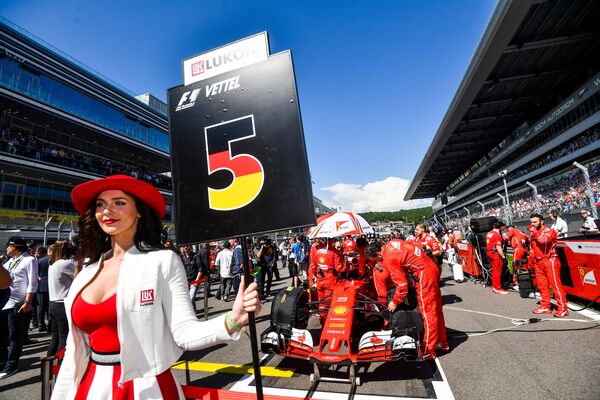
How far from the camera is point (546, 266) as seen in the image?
547 cm

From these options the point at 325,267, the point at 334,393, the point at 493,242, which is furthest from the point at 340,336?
the point at 493,242

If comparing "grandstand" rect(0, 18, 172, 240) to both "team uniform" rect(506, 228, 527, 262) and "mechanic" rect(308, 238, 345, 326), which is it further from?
"team uniform" rect(506, 228, 527, 262)

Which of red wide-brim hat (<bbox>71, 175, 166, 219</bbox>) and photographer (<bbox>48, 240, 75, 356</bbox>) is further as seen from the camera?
photographer (<bbox>48, 240, 75, 356</bbox>)

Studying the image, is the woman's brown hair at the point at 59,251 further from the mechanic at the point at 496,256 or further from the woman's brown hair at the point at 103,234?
the mechanic at the point at 496,256

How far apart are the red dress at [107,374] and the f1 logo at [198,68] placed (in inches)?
46.0

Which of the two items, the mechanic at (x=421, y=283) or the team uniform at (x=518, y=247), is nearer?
the mechanic at (x=421, y=283)

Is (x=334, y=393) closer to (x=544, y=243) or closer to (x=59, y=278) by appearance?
(x=59, y=278)

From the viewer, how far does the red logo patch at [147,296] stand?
1278mm

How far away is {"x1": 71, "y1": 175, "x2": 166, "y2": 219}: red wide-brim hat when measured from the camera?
4.86ft

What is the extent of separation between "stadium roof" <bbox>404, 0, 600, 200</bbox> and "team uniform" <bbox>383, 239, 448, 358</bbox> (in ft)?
44.6

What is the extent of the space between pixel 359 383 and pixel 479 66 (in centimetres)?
1901

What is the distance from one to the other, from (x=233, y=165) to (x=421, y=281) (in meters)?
3.37

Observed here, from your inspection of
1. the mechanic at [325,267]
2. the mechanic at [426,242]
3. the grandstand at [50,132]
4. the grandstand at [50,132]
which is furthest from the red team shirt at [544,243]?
the grandstand at [50,132]

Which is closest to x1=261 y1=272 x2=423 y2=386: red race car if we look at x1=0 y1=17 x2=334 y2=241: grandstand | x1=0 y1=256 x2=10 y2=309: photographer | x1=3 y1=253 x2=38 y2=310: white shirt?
x1=0 y1=256 x2=10 y2=309: photographer
